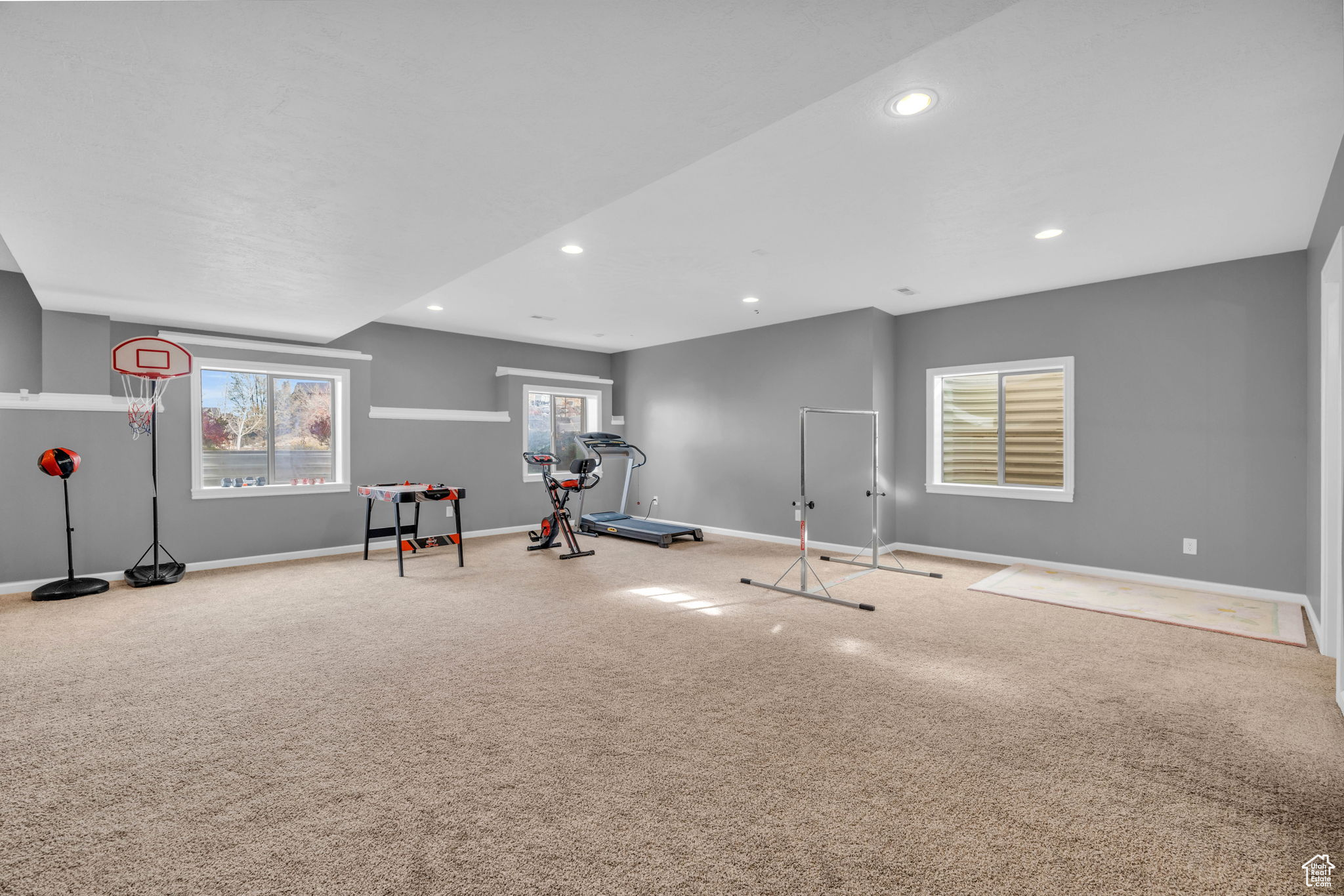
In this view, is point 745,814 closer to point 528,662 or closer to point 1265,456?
point 528,662

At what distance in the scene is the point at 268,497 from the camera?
5977mm

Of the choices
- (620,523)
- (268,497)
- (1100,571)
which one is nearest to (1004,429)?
(1100,571)

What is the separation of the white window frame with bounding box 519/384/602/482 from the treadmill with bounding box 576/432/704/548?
918 millimetres

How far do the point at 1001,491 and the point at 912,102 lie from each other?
14.4ft

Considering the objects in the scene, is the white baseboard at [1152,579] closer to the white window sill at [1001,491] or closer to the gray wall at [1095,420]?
the gray wall at [1095,420]

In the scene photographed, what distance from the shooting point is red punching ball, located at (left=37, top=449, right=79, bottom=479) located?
467cm

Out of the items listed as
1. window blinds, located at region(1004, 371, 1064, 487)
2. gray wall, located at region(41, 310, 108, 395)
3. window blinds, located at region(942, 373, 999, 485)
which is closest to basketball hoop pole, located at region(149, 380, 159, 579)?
gray wall, located at region(41, 310, 108, 395)

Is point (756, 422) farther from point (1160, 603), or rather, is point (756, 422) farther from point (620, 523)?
point (1160, 603)

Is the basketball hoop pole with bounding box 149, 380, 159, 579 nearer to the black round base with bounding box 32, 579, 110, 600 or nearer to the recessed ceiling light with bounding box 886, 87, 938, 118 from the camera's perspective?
the black round base with bounding box 32, 579, 110, 600

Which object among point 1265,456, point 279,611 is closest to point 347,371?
point 279,611

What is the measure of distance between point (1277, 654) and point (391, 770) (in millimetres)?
4507

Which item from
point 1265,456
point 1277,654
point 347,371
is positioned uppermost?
point 347,371

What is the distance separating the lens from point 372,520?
6.71 metres

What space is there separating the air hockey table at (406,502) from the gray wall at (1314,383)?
615 cm
